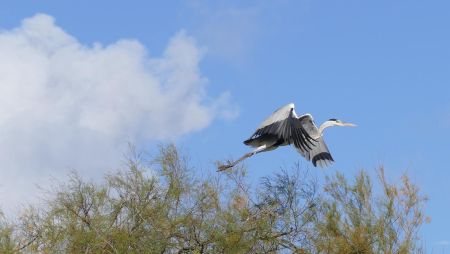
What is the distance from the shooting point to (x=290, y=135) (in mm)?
13547

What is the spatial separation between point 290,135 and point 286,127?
17 centimetres

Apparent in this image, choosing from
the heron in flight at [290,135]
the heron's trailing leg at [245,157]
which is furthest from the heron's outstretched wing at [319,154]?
the heron's trailing leg at [245,157]

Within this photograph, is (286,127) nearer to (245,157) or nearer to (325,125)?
(245,157)

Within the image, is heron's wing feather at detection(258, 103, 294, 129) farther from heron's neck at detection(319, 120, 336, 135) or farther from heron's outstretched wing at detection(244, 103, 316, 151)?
heron's neck at detection(319, 120, 336, 135)

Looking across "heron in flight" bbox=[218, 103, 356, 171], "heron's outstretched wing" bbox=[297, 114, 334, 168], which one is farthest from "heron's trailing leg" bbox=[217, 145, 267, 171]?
"heron's outstretched wing" bbox=[297, 114, 334, 168]

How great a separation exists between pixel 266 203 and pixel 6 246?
15.9 feet

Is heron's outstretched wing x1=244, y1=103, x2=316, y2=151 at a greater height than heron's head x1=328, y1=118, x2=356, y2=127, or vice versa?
heron's head x1=328, y1=118, x2=356, y2=127

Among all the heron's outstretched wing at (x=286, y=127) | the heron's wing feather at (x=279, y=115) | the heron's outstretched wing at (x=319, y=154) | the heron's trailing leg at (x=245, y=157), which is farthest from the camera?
the heron's outstretched wing at (x=319, y=154)

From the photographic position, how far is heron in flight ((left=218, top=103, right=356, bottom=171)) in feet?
44.1

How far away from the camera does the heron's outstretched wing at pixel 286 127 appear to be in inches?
527

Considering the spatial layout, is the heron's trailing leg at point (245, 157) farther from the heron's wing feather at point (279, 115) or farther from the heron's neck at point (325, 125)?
the heron's neck at point (325, 125)

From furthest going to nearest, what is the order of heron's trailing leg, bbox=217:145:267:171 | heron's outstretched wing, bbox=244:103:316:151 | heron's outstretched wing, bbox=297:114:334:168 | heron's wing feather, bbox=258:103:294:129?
heron's outstretched wing, bbox=297:114:334:168, heron's trailing leg, bbox=217:145:267:171, heron's wing feather, bbox=258:103:294:129, heron's outstretched wing, bbox=244:103:316:151

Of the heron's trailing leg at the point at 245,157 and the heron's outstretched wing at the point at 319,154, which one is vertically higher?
the heron's outstretched wing at the point at 319,154

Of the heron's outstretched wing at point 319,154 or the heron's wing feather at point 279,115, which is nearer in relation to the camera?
the heron's wing feather at point 279,115
